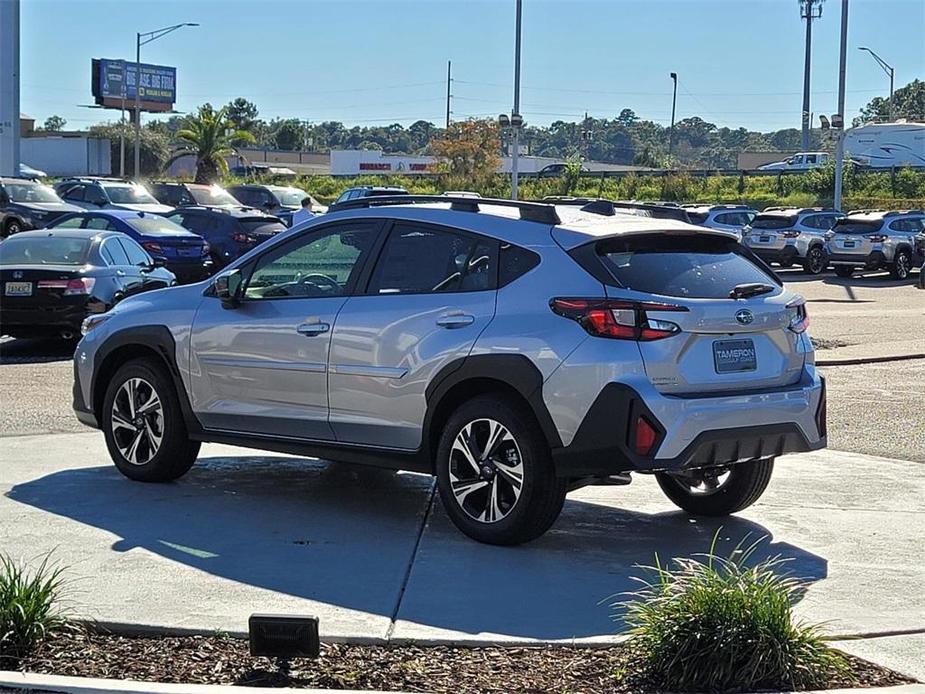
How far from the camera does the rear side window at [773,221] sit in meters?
36.7

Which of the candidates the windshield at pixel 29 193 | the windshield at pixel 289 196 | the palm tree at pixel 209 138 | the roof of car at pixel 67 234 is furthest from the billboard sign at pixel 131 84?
the roof of car at pixel 67 234

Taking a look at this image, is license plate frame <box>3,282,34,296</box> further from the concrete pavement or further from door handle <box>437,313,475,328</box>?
door handle <box>437,313,475,328</box>

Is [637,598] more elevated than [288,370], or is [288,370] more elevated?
[288,370]

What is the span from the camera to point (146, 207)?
34125 mm

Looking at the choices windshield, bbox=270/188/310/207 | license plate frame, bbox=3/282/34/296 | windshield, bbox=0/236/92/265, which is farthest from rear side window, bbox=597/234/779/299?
windshield, bbox=270/188/310/207

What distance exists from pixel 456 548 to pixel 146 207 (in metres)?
28.3

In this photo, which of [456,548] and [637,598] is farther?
[456,548]

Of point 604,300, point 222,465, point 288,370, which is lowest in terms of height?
point 222,465

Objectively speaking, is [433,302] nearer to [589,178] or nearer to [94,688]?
[94,688]

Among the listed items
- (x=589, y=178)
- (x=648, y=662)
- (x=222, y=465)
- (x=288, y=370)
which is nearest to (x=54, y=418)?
(x=222, y=465)

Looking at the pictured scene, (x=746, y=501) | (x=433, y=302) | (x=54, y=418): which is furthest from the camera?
(x=54, y=418)

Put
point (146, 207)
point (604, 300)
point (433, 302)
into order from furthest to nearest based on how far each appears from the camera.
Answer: point (146, 207), point (433, 302), point (604, 300)

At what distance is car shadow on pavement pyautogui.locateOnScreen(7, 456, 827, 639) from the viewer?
6.23 m

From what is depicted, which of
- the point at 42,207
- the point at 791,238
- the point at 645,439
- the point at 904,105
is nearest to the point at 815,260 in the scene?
the point at 791,238
